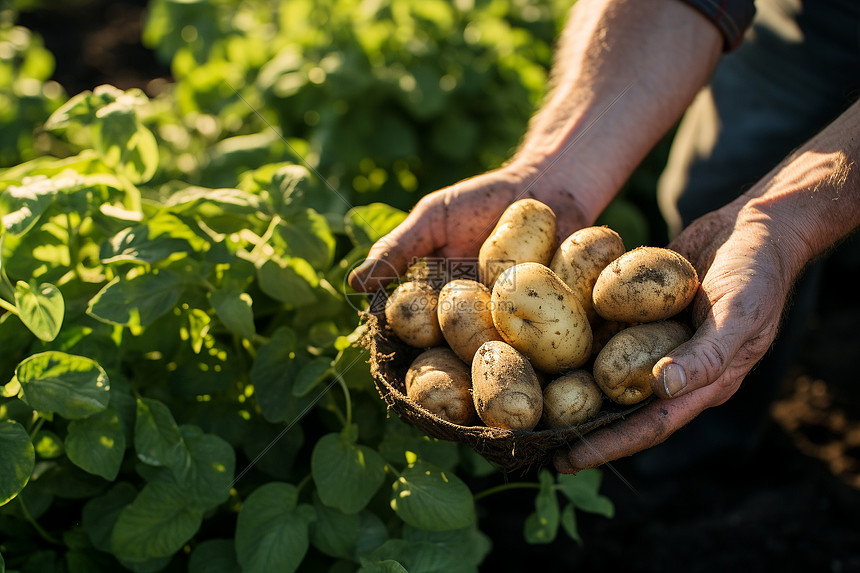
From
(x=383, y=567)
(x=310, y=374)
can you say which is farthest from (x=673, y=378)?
(x=310, y=374)

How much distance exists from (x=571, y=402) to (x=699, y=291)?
43 centimetres

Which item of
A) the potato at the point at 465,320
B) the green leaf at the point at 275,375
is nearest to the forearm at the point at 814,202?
the potato at the point at 465,320

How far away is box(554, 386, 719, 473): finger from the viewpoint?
1540mm

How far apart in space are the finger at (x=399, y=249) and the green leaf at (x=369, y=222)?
0.30ft

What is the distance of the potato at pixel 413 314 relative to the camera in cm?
184

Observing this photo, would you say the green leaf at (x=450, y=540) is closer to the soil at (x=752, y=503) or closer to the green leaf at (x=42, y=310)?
the soil at (x=752, y=503)

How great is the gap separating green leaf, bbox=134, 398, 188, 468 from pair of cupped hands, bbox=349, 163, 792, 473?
1.92 ft

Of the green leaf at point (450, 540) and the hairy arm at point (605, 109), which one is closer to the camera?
the green leaf at point (450, 540)

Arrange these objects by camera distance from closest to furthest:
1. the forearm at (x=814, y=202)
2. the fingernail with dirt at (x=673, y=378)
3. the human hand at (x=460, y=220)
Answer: the fingernail with dirt at (x=673, y=378) < the forearm at (x=814, y=202) < the human hand at (x=460, y=220)

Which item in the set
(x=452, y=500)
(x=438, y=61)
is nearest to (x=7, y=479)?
(x=452, y=500)

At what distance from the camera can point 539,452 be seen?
158 cm

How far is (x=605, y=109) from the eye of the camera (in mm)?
2271

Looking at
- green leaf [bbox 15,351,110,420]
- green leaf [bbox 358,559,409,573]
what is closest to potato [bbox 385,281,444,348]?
green leaf [bbox 358,559,409,573]

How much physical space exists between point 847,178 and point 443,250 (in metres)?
1.11
